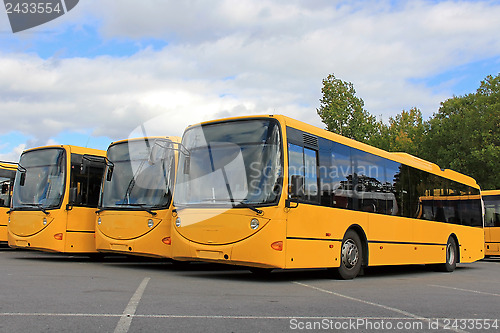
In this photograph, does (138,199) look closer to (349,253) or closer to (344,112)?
(349,253)

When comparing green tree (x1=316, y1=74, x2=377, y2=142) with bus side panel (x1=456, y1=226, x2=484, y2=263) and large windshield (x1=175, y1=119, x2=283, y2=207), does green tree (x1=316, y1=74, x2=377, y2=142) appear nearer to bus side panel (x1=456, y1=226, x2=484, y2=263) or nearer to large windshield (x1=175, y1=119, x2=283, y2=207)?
bus side panel (x1=456, y1=226, x2=484, y2=263)

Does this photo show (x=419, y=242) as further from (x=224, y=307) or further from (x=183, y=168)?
(x=224, y=307)

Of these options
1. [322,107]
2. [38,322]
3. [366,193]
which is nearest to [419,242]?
[366,193]

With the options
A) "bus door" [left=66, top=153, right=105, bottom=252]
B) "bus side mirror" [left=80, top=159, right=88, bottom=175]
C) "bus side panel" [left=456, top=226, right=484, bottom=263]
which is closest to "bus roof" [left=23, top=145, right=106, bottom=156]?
"bus door" [left=66, top=153, right=105, bottom=252]

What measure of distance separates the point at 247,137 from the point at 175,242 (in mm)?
2589

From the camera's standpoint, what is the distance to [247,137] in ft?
36.6

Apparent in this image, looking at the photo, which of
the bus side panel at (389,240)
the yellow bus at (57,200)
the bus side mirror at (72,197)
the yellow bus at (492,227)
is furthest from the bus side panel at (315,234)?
the yellow bus at (492,227)

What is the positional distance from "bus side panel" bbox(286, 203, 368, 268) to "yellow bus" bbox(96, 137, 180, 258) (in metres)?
3.49

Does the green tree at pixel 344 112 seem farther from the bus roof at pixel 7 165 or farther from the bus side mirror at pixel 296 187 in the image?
the bus side mirror at pixel 296 187

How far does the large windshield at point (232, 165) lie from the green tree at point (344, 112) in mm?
28778

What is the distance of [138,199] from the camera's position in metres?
13.9

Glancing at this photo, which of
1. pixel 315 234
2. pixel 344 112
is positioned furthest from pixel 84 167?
pixel 344 112

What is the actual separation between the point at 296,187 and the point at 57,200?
7419 millimetres

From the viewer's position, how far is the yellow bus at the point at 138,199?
13.3m
